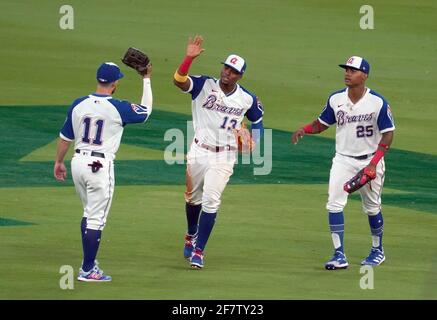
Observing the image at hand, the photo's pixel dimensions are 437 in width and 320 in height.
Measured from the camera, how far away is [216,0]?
1404 inches

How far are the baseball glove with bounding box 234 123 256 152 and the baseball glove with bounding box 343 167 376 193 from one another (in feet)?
4.35

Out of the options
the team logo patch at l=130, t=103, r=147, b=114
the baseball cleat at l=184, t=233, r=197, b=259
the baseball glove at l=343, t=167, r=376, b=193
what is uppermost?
the team logo patch at l=130, t=103, r=147, b=114

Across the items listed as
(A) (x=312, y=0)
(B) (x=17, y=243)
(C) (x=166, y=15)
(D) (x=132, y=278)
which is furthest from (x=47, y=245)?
(A) (x=312, y=0)

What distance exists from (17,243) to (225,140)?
9.19 feet

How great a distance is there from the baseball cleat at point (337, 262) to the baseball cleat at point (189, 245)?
1.64 m

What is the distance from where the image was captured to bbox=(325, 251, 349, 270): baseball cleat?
591 inches

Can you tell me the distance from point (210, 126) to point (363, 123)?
1785 millimetres

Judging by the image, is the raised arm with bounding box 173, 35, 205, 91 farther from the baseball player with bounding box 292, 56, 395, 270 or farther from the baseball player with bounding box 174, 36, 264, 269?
the baseball player with bounding box 292, 56, 395, 270

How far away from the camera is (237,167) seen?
70.0 ft

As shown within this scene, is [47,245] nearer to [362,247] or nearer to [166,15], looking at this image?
[362,247]

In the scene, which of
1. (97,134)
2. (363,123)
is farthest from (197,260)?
(363,123)

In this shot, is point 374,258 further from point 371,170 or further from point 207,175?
point 207,175

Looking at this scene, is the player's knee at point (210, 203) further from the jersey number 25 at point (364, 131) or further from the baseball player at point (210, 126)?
the jersey number 25 at point (364, 131)

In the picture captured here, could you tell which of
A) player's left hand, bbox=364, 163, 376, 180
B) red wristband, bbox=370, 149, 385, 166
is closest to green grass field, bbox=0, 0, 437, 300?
player's left hand, bbox=364, 163, 376, 180
